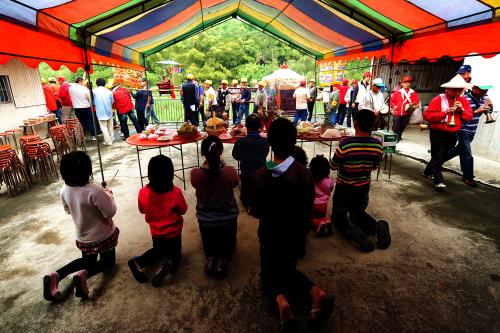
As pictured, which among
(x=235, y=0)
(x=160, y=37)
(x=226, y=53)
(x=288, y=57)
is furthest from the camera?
(x=288, y=57)

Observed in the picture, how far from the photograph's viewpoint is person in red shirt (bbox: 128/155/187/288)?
261 cm

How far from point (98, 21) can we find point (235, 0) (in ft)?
13.6

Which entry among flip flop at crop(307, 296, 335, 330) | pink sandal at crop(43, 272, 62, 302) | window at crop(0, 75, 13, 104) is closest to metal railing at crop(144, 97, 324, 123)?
window at crop(0, 75, 13, 104)

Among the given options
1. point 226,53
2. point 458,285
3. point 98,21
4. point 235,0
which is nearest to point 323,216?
point 458,285

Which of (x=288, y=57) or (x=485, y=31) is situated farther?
(x=288, y=57)

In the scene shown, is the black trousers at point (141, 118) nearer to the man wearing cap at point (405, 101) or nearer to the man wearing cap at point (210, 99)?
the man wearing cap at point (210, 99)

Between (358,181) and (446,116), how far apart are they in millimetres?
2567

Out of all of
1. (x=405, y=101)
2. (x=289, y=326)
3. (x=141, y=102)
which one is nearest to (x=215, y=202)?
(x=289, y=326)

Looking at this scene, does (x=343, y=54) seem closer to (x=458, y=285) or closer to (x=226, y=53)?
(x=458, y=285)

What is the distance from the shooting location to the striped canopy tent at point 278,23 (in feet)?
10.7

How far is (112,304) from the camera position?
8.09 ft

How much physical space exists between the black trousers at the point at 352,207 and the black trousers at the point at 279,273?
135 centimetres

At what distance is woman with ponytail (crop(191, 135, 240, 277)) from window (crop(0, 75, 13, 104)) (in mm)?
9124

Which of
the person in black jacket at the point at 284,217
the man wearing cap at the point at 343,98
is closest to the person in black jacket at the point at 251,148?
the person in black jacket at the point at 284,217
